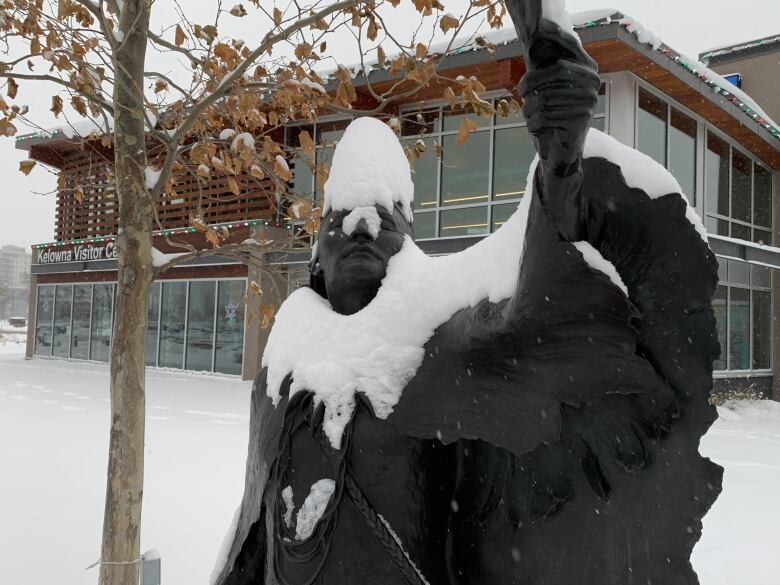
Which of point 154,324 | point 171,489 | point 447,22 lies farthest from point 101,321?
point 447,22

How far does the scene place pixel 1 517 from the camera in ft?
15.9

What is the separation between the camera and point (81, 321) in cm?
1814

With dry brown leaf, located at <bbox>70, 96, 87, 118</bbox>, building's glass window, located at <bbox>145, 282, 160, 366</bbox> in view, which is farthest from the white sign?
dry brown leaf, located at <bbox>70, 96, 87, 118</bbox>

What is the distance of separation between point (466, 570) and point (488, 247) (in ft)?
2.16

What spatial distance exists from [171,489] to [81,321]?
14169 millimetres

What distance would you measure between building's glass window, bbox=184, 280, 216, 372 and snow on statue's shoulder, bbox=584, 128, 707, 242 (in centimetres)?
1439

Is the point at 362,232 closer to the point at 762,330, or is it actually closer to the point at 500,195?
the point at 500,195

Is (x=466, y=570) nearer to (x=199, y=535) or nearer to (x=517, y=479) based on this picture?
(x=517, y=479)

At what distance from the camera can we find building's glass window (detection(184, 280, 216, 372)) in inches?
584

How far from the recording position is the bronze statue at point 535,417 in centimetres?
96

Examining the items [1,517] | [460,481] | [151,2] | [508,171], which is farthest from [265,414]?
[508,171]

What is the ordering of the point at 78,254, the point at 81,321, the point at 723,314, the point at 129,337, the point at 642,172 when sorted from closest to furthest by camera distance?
the point at 642,172, the point at 129,337, the point at 723,314, the point at 78,254, the point at 81,321

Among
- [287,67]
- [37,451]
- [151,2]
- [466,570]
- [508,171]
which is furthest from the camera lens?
[508,171]

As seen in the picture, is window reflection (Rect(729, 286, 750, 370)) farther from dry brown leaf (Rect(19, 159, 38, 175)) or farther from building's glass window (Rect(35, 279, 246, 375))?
dry brown leaf (Rect(19, 159, 38, 175))
